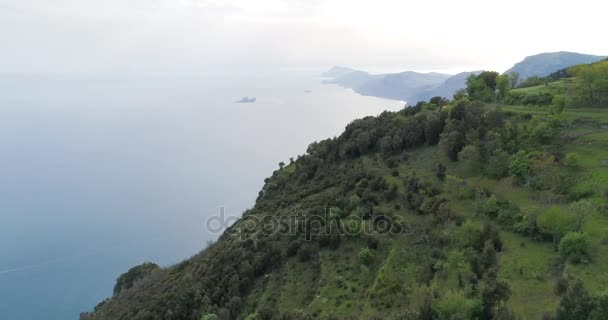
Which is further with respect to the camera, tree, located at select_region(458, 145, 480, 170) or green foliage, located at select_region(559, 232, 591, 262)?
tree, located at select_region(458, 145, 480, 170)

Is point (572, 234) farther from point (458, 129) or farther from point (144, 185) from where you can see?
point (144, 185)

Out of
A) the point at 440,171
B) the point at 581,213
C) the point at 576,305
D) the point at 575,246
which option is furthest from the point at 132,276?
the point at 576,305

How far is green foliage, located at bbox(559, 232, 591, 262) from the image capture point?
60.5ft

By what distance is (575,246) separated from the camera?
1862 centimetres

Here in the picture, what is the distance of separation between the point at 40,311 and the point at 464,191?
75.0 meters

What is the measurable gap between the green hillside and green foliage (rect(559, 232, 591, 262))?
6cm

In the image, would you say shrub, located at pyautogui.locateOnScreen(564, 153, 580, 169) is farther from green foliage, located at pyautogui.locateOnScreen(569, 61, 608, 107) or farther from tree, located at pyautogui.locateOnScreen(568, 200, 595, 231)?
green foliage, located at pyautogui.locateOnScreen(569, 61, 608, 107)

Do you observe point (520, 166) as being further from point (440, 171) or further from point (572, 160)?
point (440, 171)

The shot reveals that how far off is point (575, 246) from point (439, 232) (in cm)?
702

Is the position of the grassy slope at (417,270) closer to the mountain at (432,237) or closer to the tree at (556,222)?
the mountain at (432,237)

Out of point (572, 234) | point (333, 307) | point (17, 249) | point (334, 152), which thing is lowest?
point (17, 249)

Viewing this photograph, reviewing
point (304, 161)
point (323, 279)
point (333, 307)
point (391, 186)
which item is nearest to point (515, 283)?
point (333, 307)

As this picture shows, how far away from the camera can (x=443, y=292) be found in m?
18.5

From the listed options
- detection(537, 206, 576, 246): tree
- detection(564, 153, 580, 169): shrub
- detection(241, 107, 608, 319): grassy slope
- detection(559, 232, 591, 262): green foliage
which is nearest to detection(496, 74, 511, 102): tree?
detection(241, 107, 608, 319): grassy slope
